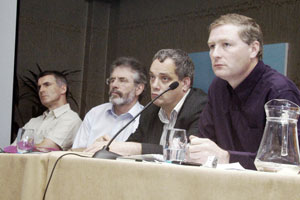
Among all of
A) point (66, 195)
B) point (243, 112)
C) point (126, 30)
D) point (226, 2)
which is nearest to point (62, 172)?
point (66, 195)

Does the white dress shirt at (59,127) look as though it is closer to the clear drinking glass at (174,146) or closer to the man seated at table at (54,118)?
the man seated at table at (54,118)

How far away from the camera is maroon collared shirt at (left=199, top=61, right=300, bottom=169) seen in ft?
6.10

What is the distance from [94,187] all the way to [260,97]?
3.41ft

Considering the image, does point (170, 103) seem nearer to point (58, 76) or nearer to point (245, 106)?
point (245, 106)

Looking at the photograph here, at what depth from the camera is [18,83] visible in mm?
4363

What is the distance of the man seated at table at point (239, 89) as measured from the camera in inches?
74.1

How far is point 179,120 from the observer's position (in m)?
2.52

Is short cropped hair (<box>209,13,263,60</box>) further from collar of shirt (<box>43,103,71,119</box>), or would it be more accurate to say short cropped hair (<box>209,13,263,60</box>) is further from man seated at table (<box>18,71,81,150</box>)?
collar of shirt (<box>43,103,71,119</box>)

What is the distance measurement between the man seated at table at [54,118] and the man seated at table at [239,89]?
1.77m

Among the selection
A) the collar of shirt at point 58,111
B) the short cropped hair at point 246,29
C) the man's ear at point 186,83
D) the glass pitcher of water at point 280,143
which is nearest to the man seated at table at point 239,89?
the short cropped hair at point 246,29

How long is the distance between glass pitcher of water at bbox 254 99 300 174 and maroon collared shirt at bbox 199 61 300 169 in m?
0.79

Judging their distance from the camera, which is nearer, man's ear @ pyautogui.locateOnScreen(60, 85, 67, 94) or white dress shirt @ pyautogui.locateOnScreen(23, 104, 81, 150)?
white dress shirt @ pyautogui.locateOnScreen(23, 104, 81, 150)

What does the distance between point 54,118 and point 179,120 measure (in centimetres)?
167

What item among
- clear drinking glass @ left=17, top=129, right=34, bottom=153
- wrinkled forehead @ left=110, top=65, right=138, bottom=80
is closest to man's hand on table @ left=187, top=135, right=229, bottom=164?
clear drinking glass @ left=17, top=129, right=34, bottom=153
